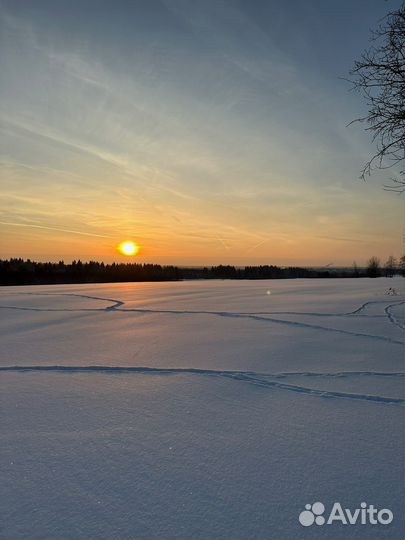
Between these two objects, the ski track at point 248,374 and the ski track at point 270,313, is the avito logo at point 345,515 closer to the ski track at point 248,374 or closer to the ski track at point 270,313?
the ski track at point 248,374

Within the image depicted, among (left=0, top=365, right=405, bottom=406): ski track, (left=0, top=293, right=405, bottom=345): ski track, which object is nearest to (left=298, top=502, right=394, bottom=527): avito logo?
(left=0, top=365, right=405, bottom=406): ski track

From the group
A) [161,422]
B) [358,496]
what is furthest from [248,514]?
[161,422]

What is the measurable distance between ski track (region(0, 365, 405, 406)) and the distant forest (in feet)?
136

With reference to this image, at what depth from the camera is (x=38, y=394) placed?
2428mm

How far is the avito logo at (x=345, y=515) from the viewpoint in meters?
1.28

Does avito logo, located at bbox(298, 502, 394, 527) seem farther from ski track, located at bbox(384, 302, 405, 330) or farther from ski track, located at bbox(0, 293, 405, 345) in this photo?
ski track, located at bbox(384, 302, 405, 330)

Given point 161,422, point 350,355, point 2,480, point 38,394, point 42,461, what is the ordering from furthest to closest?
point 350,355 < point 38,394 < point 161,422 < point 42,461 < point 2,480

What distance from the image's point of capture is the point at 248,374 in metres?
2.81

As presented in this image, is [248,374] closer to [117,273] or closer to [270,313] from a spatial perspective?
[270,313]

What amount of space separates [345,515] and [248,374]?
1506 millimetres

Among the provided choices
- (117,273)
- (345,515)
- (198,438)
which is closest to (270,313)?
(198,438)

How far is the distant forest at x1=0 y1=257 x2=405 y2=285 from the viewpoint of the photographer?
49188 mm

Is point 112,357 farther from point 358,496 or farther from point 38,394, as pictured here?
point 358,496

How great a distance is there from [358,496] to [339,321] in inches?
162
